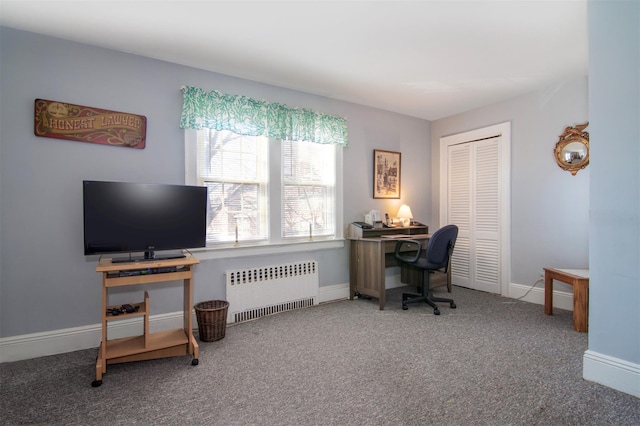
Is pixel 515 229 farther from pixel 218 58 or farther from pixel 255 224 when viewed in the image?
pixel 218 58

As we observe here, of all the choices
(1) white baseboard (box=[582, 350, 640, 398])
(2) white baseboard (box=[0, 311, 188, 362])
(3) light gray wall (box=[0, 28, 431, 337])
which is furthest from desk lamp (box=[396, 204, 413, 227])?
(2) white baseboard (box=[0, 311, 188, 362])

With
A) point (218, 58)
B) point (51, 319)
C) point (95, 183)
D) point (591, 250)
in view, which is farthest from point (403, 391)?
point (218, 58)

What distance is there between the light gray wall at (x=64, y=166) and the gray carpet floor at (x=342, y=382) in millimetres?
486

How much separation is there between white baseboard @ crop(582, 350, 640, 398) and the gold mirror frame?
2231 mm

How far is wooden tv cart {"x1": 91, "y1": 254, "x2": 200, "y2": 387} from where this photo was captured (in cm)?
224

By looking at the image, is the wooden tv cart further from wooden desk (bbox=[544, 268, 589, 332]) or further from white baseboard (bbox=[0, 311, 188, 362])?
wooden desk (bbox=[544, 268, 589, 332])

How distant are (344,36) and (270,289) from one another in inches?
99.4

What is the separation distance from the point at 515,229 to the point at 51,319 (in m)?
4.87

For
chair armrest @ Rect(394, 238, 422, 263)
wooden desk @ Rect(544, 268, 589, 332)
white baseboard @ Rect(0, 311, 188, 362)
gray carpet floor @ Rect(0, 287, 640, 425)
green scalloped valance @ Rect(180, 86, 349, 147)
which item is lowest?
gray carpet floor @ Rect(0, 287, 640, 425)

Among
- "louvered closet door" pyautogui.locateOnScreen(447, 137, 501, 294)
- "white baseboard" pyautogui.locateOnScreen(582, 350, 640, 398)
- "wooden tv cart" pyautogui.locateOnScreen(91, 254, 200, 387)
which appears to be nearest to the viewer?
"white baseboard" pyautogui.locateOnScreen(582, 350, 640, 398)

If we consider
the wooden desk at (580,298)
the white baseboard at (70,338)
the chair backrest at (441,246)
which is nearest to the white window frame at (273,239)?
the white baseboard at (70,338)

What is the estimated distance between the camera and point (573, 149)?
3576 millimetres

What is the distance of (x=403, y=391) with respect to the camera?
2039 mm

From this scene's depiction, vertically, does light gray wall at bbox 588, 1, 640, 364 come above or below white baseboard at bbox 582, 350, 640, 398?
above
